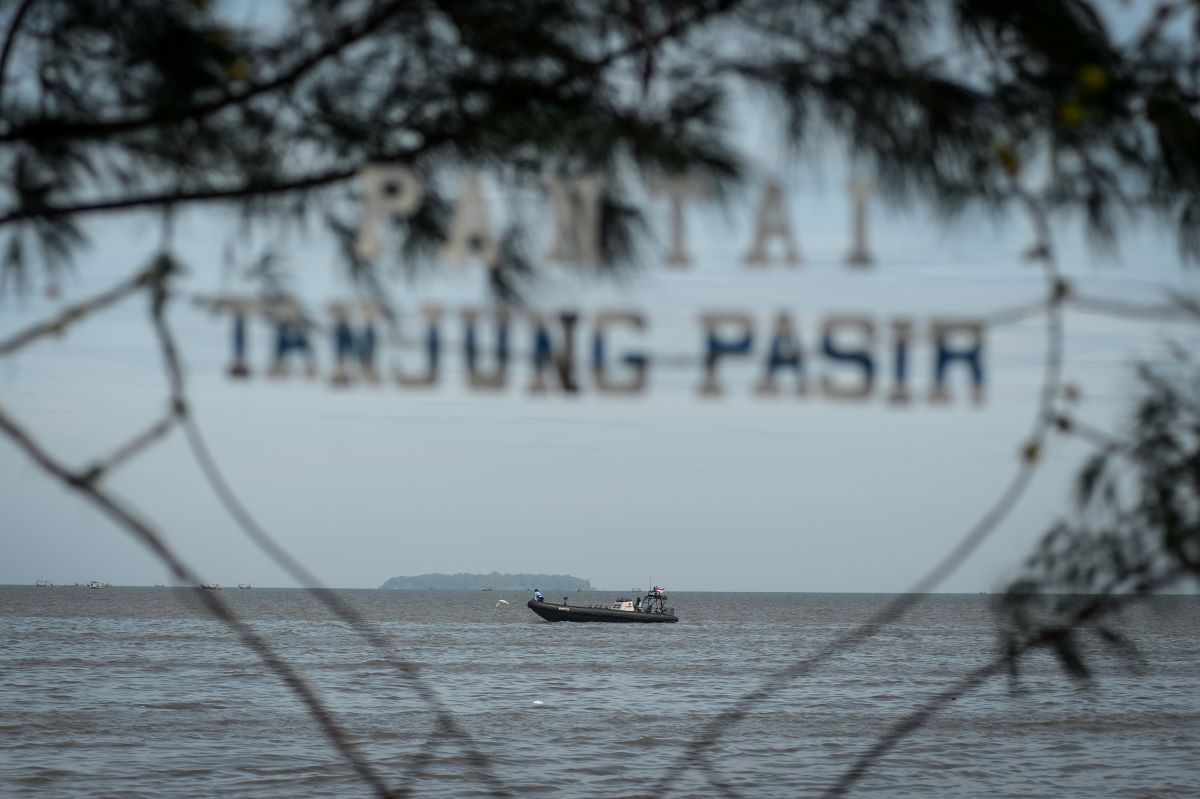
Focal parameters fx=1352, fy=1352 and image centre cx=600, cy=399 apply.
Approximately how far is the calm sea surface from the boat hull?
11218 mm

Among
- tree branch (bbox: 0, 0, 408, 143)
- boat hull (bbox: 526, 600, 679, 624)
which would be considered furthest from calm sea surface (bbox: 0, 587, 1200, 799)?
boat hull (bbox: 526, 600, 679, 624)

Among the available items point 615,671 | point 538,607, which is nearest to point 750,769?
point 615,671

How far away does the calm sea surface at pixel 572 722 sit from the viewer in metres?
20.0

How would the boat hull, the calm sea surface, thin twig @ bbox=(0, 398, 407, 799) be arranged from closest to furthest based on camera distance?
thin twig @ bbox=(0, 398, 407, 799) → the calm sea surface → the boat hull

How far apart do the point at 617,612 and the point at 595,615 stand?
1042 millimetres

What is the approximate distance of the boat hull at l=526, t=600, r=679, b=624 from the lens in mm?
62688

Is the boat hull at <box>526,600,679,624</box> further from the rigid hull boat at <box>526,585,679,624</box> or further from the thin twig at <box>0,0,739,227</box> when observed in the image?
the thin twig at <box>0,0,739,227</box>

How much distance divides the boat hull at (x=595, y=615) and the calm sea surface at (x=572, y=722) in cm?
1122

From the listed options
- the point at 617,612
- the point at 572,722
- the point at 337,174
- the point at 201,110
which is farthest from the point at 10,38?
the point at 617,612

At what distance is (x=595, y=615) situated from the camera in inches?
2478

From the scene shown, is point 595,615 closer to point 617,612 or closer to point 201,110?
point 617,612

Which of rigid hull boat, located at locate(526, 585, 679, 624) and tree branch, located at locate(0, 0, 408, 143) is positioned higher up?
tree branch, located at locate(0, 0, 408, 143)

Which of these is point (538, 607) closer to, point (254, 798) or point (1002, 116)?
point (254, 798)

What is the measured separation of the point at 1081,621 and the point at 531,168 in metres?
1.30
